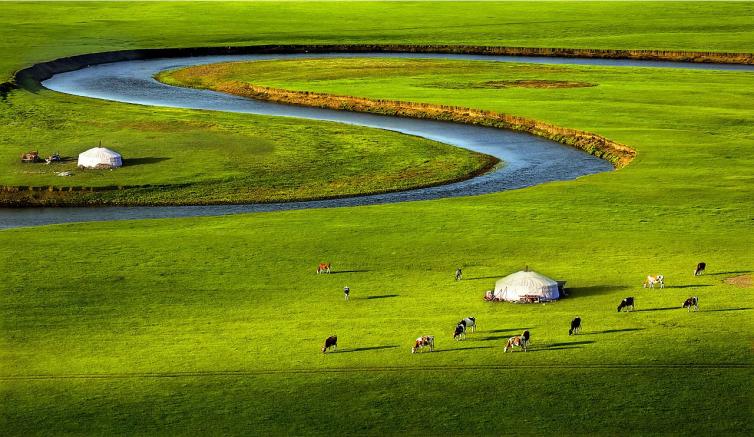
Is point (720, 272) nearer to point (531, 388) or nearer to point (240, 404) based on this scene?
point (531, 388)

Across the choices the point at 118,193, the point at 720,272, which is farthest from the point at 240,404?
the point at 118,193

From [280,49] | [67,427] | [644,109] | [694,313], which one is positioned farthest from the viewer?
[280,49]

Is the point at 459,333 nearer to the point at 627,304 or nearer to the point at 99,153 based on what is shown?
the point at 627,304

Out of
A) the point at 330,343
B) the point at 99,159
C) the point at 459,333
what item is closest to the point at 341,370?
the point at 330,343

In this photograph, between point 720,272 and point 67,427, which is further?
point 720,272

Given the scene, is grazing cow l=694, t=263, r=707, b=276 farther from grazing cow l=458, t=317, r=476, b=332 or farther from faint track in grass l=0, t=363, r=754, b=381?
grazing cow l=458, t=317, r=476, b=332

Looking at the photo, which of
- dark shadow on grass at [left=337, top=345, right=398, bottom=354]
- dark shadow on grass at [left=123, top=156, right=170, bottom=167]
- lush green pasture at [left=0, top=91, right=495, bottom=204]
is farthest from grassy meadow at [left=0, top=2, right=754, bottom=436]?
dark shadow on grass at [left=123, top=156, right=170, bottom=167]

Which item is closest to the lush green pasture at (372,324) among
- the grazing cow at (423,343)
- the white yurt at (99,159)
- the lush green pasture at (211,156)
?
the grazing cow at (423,343)
